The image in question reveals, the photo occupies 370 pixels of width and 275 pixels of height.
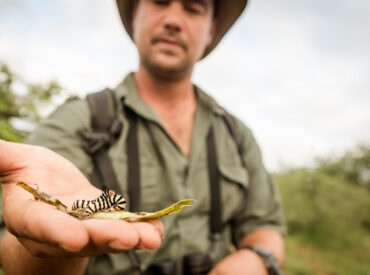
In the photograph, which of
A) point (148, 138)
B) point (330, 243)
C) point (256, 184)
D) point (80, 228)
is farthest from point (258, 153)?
point (330, 243)

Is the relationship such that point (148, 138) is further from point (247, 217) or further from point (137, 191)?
point (247, 217)

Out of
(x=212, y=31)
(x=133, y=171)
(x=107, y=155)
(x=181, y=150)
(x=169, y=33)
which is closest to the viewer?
(x=107, y=155)

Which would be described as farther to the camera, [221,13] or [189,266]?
[221,13]

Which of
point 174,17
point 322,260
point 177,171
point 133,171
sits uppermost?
point 174,17

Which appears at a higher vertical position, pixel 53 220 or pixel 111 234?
pixel 53 220

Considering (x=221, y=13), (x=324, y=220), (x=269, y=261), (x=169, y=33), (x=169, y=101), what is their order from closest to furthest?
(x=269, y=261) < (x=169, y=33) < (x=169, y=101) < (x=221, y=13) < (x=324, y=220)

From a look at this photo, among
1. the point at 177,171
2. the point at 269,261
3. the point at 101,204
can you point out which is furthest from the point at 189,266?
the point at 101,204

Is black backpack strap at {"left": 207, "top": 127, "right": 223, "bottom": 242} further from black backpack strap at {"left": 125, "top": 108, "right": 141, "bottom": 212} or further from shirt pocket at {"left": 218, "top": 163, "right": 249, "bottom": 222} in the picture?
black backpack strap at {"left": 125, "top": 108, "right": 141, "bottom": 212}

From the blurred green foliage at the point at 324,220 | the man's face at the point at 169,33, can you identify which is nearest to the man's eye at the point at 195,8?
the man's face at the point at 169,33

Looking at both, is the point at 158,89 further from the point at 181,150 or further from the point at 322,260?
the point at 322,260
